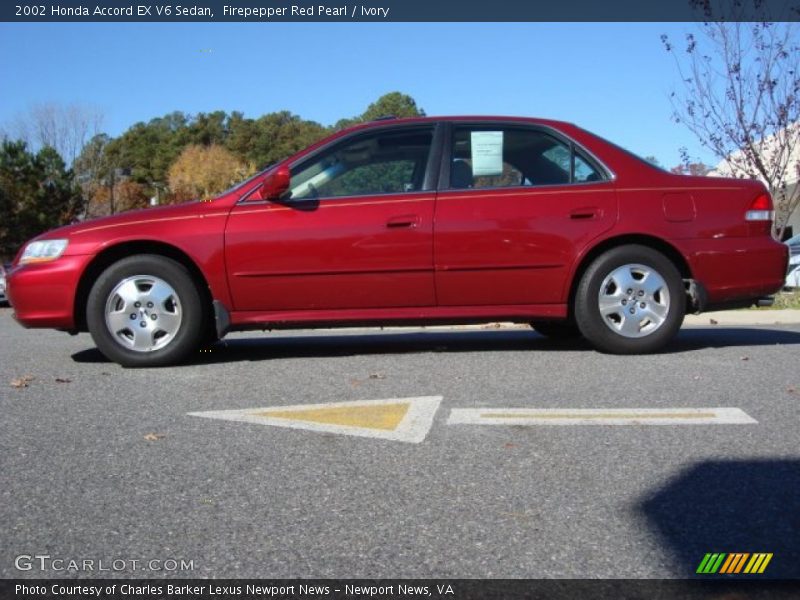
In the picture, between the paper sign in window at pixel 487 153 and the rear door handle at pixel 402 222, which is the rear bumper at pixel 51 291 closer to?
the rear door handle at pixel 402 222

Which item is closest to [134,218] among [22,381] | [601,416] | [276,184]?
[276,184]

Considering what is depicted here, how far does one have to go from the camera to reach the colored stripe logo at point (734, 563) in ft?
7.77

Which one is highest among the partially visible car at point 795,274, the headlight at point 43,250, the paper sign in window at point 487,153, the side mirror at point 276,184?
the paper sign in window at point 487,153

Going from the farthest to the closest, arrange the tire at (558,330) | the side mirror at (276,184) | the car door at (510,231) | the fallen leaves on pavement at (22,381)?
the tire at (558,330) → the car door at (510,231) → the side mirror at (276,184) → the fallen leaves on pavement at (22,381)

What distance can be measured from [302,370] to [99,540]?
2.84 metres

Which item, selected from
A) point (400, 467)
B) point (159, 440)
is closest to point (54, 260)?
point (159, 440)

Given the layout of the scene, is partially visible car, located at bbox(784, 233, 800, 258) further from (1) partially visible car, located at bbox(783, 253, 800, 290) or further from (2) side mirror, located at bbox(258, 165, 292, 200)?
(2) side mirror, located at bbox(258, 165, 292, 200)

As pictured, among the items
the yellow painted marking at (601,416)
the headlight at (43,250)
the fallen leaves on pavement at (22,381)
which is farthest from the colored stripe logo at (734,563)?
the headlight at (43,250)

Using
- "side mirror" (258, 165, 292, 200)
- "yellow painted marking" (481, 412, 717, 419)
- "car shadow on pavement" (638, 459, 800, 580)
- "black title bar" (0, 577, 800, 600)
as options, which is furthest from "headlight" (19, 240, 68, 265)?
"car shadow on pavement" (638, 459, 800, 580)

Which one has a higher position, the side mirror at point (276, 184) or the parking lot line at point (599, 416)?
the side mirror at point (276, 184)

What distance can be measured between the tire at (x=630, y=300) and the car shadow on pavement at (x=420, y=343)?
1.19 ft

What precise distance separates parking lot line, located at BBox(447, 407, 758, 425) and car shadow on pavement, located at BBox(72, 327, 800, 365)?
1.96m

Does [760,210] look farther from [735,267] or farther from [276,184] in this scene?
[276,184]

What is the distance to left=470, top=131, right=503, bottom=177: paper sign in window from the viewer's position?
5965 mm
